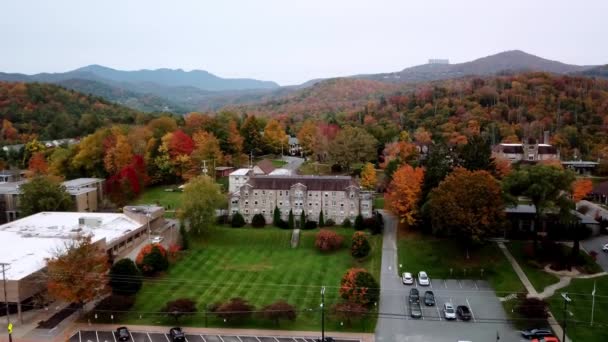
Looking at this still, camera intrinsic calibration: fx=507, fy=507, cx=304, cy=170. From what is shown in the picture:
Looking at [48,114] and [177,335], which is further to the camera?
[48,114]

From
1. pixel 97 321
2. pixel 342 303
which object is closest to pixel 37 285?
pixel 97 321

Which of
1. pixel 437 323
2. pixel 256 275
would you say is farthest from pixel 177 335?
pixel 437 323

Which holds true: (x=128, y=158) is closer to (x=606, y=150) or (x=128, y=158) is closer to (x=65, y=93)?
(x=606, y=150)

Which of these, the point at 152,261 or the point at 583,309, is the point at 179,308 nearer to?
the point at 152,261

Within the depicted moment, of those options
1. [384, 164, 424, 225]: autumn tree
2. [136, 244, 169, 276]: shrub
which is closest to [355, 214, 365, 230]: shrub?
[384, 164, 424, 225]: autumn tree

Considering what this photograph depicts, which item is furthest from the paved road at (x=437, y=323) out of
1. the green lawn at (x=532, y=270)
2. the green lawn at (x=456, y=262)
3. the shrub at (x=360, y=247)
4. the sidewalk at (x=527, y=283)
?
the shrub at (x=360, y=247)

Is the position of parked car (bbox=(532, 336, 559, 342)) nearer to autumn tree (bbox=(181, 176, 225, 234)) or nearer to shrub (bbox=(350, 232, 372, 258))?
shrub (bbox=(350, 232, 372, 258))

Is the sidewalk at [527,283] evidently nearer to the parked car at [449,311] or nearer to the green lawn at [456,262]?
the green lawn at [456,262]
